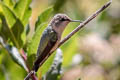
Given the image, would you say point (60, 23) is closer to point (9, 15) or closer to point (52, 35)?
point (52, 35)

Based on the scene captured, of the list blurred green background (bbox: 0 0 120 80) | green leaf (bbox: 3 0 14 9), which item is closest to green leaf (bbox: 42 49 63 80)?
green leaf (bbox: 3 0 14 9)

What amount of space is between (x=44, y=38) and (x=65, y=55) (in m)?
0.72

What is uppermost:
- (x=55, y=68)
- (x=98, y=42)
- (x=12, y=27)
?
(x=12, y=27)

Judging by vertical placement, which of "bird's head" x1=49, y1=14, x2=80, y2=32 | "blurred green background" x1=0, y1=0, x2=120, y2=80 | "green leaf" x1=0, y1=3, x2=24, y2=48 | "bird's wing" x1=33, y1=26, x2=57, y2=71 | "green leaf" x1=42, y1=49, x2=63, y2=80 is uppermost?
"bird's head" x1=49, y1=14, x2=80, y2=32

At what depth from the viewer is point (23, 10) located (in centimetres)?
141

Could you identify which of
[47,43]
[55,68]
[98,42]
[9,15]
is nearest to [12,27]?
[9,15]

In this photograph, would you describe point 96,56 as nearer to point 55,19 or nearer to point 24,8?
point 24,8

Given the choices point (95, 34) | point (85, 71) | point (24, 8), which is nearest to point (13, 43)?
point (24, 8)

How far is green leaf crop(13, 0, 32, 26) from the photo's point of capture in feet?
4.59

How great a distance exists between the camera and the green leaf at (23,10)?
4.59ft

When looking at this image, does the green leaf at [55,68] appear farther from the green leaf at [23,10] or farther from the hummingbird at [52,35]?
the hummingbird at [52,35]

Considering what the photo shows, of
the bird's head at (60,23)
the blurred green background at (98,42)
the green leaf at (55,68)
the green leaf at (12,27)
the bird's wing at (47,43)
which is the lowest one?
the blurred green background at (98,42)

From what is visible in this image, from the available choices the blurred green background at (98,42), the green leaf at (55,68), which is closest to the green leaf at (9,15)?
the green leaf at (55,68)

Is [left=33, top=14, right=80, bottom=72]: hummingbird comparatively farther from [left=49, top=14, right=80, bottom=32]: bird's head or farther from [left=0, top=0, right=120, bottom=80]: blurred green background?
[left=0, top=0, right=120, bottom=80]: blurred green background
